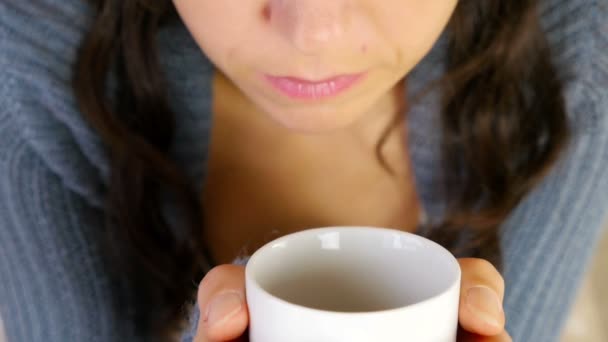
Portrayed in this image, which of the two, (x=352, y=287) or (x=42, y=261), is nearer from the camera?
(x=352, y=287)

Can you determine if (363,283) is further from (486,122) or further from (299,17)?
(486,122)

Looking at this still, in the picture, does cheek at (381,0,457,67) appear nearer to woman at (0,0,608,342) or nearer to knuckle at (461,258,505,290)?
woman at (0,0,608,342)

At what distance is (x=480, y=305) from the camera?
292 millimetres

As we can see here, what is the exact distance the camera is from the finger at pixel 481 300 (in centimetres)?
29

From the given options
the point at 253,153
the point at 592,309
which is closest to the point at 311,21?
the point at 253,153

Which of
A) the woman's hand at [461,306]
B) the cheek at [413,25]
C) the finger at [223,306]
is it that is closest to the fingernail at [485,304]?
the woman's hand at [461,306]

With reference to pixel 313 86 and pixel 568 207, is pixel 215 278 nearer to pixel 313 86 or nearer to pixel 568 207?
pixel 313 86

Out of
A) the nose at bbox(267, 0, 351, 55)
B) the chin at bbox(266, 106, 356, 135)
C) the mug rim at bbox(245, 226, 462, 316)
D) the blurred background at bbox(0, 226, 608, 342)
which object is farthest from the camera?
the blurred background at bbox(0, 226, 608, 342)

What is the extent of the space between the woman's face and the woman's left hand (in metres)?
0.18

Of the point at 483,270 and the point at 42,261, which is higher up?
the point at 483,270

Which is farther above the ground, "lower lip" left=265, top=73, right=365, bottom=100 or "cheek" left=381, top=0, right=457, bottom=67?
"cheek" left=381, top=0, right=457, bottom=67

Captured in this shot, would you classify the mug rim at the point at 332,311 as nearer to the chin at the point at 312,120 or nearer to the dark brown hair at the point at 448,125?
the chin at the point at 312,120

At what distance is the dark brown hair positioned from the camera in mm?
578

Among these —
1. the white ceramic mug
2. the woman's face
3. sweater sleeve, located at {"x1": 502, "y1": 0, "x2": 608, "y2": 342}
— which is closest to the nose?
the woman's face
